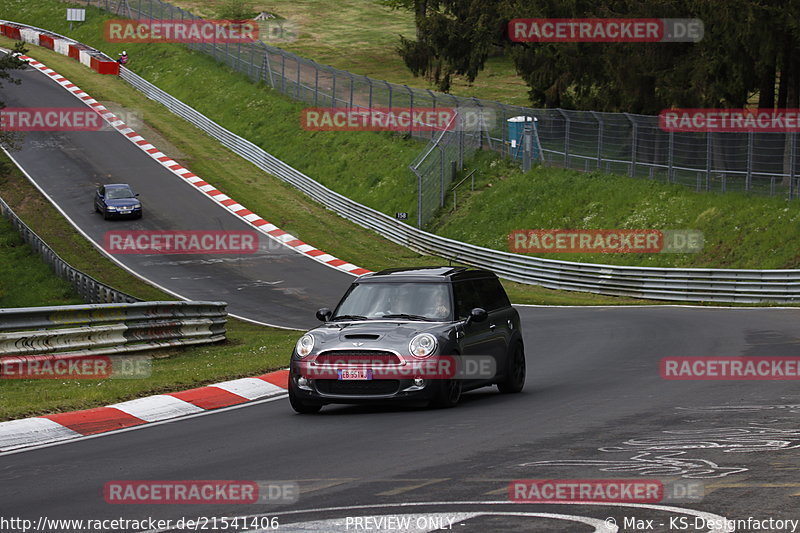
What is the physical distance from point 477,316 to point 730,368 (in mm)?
5156

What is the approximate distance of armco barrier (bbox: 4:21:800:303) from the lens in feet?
103

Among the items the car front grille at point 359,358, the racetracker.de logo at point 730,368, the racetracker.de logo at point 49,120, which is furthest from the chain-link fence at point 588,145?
the car front grille at point 359,358

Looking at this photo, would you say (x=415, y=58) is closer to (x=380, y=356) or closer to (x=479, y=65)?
(x=479, y=65)

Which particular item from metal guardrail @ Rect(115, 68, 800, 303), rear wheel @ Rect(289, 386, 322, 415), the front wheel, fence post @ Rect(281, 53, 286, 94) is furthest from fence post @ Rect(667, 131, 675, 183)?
fence post @ Rect(281, 53, 286, 94)

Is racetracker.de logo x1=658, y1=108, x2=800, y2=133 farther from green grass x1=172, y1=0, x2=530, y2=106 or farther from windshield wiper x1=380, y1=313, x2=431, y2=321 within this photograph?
green grass x1=172, y1=0, x2=530, y2=106

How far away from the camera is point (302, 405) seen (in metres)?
12.9

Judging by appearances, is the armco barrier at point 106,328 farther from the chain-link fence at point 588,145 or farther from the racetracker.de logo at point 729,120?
the racetracker.de logo at point 729,120

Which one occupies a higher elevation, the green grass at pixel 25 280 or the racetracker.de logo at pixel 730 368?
the racetracker.de logo at pixel 730 368

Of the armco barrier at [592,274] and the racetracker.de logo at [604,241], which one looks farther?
the racetracker.de logo at [604,241]

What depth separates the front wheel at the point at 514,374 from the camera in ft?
47.1

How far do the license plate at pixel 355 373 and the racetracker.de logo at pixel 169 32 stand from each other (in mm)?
57313

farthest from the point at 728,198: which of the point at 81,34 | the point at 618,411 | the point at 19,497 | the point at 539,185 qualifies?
the point at 81,34

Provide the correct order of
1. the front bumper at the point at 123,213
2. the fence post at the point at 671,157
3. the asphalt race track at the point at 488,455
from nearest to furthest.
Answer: the asphalt race track at the point at 488,455 → the fence post at the point at 671,157 → the front bumper at the point at 123,213

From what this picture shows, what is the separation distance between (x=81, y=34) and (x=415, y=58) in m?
38.1
